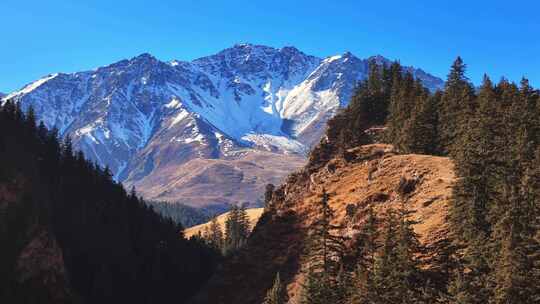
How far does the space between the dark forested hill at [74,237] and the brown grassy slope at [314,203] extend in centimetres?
2639

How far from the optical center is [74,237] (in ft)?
364

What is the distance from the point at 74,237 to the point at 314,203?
5468cm

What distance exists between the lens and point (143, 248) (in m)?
126

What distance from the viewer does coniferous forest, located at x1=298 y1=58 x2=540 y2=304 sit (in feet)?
140

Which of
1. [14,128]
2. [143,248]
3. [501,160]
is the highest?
[14,128]

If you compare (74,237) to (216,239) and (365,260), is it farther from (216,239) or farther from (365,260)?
(365,260)

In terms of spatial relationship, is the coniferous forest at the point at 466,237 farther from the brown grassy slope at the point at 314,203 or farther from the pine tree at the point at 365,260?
the brown grassy slope at the point at 314,203

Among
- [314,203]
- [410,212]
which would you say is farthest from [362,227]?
[314,203]

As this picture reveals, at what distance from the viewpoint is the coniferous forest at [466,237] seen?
1686 inches

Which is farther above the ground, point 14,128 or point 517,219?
point 14,128

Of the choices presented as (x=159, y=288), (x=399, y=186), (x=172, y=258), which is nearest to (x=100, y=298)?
(x=159, y=288)

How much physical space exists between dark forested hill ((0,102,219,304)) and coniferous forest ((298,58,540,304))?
4446 cm

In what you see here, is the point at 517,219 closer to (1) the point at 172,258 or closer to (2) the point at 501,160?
(2) the point at 501,160

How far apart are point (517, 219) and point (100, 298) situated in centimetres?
8063
